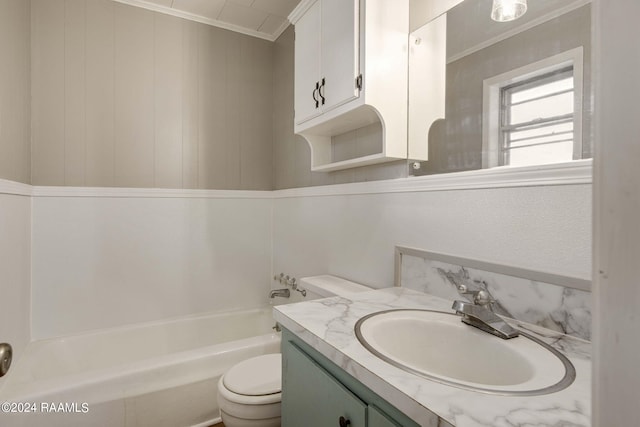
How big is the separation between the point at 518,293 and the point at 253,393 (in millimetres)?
1060

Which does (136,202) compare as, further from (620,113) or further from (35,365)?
(620,113)

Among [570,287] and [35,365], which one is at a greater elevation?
[570,287]

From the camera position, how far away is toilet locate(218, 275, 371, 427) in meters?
1.31

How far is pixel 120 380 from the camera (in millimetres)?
1503

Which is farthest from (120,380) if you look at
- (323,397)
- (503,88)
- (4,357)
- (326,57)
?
(503,88)

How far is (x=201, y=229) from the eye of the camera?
246 centimetres

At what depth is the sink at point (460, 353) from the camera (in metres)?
0.66

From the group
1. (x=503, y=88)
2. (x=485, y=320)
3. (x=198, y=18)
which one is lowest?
(x=485, y=320)

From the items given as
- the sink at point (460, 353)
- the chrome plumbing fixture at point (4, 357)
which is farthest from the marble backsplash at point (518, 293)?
the chrome plumbing fixture at point (4, 357)

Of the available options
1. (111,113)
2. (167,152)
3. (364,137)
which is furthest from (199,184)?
(364,137)

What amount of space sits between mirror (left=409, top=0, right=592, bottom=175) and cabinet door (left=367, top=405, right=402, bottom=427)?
2.77ft

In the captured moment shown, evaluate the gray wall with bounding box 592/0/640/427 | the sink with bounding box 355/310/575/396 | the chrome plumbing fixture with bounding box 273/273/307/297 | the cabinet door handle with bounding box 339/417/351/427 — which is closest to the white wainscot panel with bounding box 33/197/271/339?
the chrome plumbing fixture with bounding box 273/273/307/297

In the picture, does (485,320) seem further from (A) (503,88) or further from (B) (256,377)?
(B) (256,377)

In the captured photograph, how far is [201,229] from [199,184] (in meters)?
0.33
